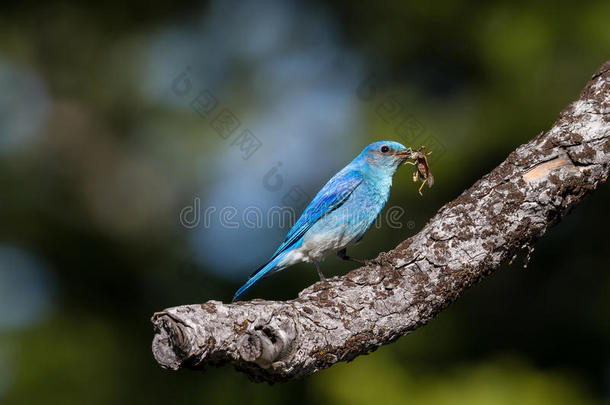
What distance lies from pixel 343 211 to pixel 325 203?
230 mm

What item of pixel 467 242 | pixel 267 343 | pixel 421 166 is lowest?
pixel 467 242

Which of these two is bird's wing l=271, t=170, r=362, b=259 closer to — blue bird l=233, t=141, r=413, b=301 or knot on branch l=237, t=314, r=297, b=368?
blue bird l=233, t=141, r=413, b=301

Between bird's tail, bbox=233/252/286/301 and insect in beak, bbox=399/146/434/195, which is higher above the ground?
bird's tail, bbox=233/252/286/301

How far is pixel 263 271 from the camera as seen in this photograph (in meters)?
5.02

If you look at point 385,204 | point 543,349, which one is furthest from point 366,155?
Result: point 543,349

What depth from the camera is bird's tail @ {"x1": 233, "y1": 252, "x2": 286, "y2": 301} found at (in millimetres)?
4914

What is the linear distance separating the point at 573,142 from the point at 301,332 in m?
1.98

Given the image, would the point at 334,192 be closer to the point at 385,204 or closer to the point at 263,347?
the point at 385,204

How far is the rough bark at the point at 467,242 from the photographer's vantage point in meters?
3.27

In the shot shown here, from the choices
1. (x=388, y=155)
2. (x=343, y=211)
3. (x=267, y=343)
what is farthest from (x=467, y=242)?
(x=388, y=155)

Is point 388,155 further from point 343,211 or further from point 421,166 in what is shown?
point 343,211

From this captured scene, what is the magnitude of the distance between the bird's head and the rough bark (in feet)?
7.27

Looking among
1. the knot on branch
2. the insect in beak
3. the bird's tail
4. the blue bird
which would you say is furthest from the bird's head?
the knot on branch

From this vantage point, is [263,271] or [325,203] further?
[325,203]
